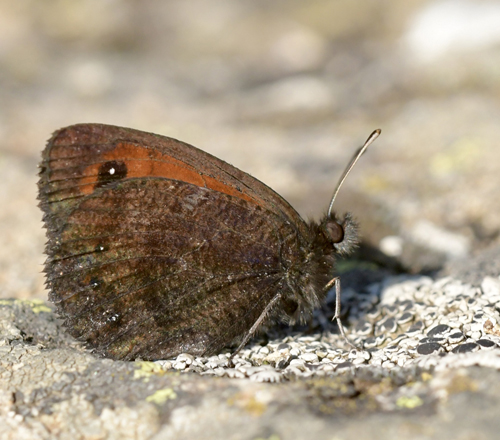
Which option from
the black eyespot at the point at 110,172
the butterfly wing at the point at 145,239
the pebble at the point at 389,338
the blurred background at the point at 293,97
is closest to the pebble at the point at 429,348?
the pebble at the point at 389,338

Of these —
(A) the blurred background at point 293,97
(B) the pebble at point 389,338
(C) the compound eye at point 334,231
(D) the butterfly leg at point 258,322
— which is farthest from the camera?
(A) the blurred background at point 293,97

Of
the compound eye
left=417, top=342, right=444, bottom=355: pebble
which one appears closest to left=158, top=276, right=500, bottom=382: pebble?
left=417, top=342, right=444, bottom=355: pebble

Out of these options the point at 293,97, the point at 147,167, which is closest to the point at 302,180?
the point at 293,97

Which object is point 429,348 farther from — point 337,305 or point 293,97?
point 293,97

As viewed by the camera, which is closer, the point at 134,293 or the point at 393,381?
the point at 393,381

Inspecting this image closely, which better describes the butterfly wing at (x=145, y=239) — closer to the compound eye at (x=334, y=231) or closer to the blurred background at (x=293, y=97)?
the compound eye at (x=334, y=231)

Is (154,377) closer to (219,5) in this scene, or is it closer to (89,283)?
(89,283)

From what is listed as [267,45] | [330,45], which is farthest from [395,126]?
[267,45]
